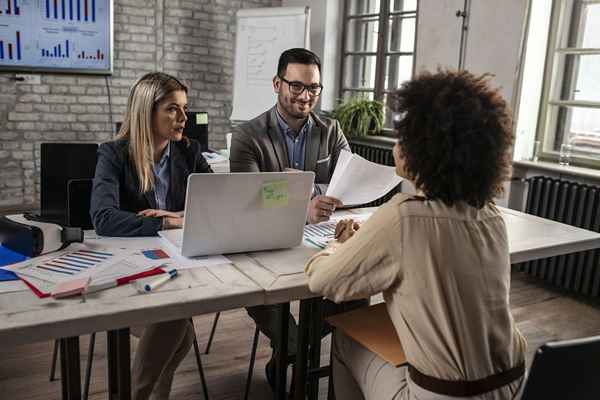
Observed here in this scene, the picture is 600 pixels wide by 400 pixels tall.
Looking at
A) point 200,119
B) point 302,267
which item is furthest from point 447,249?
point 200,119

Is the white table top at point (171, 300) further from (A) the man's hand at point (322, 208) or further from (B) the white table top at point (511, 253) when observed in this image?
(A) the man's hand at point (322, 208)

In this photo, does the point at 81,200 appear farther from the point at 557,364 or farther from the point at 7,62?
the point at 7,62

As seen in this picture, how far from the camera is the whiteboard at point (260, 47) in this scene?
517 centimetres

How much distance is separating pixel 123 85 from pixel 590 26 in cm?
408

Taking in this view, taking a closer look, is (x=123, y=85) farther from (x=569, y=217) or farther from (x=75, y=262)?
(x=75, y=262)

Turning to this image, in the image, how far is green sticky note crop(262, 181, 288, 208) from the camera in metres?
1.52

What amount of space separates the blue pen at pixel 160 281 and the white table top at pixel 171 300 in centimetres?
2

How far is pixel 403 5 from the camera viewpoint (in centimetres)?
502

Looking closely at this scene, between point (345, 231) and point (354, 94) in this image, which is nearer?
point (345, 231)

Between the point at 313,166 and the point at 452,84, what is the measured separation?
4.45 feet

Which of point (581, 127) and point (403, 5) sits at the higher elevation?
point (403, 5)

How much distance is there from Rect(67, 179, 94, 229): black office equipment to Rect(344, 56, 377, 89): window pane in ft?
12.5

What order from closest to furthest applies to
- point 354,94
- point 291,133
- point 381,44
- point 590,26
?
point 291,133 < point 590,26 < point 381,44 < point 354,94

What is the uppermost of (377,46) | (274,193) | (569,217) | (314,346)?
(377,46)
